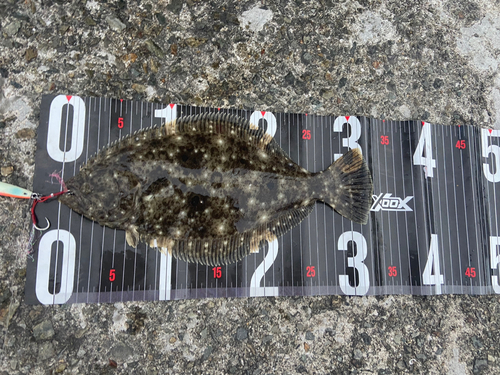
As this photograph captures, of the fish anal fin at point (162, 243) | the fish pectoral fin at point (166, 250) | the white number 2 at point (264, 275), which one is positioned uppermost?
the fish anal fin at point (162, 243)

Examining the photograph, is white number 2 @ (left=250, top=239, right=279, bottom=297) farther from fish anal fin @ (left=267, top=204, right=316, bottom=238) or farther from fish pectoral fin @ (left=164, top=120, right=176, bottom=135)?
fish pectoral fin @ (left=164, top=120, right=176, bottom=135)

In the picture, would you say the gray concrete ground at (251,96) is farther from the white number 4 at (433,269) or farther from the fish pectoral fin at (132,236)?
the fish pectoral fin at (132,236)

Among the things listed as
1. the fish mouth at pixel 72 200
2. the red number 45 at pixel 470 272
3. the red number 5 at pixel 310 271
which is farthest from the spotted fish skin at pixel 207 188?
the red number 45 at pixel 470 272

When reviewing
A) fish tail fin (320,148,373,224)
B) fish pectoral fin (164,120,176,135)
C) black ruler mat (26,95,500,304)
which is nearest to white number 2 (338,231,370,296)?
black ruler mat (26,95,500,304)

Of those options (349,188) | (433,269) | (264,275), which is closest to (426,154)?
(349,188)

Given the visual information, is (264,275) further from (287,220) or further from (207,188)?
(207,188)


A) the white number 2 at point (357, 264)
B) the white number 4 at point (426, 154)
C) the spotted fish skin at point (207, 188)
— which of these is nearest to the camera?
the spotted fish skin at point (207, 188)

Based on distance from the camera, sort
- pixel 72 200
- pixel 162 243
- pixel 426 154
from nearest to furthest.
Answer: pixel 72 200 → pixel 162 243 → pixel 426 154
